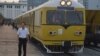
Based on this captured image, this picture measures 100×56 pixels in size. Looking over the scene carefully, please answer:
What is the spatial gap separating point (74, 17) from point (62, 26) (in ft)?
2.83

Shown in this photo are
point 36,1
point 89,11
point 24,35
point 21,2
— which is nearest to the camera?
point 24,35

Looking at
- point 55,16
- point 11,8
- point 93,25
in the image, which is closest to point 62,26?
point 55,16


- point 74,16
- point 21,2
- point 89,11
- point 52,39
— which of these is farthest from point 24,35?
point 21,2

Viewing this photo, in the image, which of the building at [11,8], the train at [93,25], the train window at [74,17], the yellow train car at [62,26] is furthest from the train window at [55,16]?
the building at [11,8]

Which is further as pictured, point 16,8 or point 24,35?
point 16,8

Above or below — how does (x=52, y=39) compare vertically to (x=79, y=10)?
below

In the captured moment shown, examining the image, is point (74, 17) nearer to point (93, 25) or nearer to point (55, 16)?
point (55, 16)

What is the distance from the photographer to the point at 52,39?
1836 centimetres

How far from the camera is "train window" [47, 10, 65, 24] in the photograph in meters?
18.6

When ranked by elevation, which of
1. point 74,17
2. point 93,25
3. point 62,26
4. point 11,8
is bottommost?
point 93,25

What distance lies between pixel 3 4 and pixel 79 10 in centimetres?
13923

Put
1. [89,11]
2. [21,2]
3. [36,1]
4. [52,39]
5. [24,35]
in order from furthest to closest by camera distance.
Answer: [21,2], [36,1], [89,11], [52,39], [24,35]

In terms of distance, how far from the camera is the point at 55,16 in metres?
18.7

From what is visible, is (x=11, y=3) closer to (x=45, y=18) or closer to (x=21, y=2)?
(x=21, y=2)
